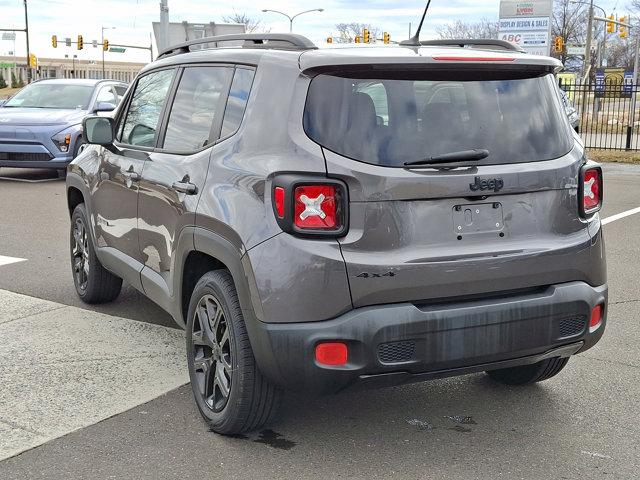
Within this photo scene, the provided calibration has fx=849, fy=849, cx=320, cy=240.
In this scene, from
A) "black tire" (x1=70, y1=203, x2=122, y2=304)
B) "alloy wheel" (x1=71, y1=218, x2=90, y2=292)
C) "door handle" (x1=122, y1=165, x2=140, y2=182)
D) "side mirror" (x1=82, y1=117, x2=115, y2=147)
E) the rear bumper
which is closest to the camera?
the rear bumper

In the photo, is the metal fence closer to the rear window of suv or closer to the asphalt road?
the asphalt road

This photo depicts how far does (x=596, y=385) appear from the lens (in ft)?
15.0

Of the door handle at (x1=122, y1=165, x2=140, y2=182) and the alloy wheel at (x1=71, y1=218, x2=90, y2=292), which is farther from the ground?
the door handle at (x1=122, y1=165, x2=140, y2=182)

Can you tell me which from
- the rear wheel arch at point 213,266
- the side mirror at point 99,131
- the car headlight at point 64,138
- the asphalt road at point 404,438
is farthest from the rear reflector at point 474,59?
the car headlight at point 64,138

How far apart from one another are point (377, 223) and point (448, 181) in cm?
35

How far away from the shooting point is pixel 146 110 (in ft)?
16.3

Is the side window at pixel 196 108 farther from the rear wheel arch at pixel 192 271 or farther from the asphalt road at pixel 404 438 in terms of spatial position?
the asphalt road at pixel 404 438

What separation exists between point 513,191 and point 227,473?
Answer: 1668 millimetres

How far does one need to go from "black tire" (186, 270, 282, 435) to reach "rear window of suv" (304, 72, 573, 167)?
33.0 inches

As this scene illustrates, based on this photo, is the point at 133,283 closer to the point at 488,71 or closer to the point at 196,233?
the point at 196,233

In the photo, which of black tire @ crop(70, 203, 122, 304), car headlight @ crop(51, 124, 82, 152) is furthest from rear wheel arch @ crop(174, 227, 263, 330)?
car headlight @ crop(51, 124, 82, 152)

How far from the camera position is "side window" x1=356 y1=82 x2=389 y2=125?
3.45 m

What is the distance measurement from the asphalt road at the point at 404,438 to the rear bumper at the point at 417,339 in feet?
1.34

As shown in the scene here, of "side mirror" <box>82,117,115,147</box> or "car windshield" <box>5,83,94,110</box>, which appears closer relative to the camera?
"side mirror" <box>82,117,115,147</box>
